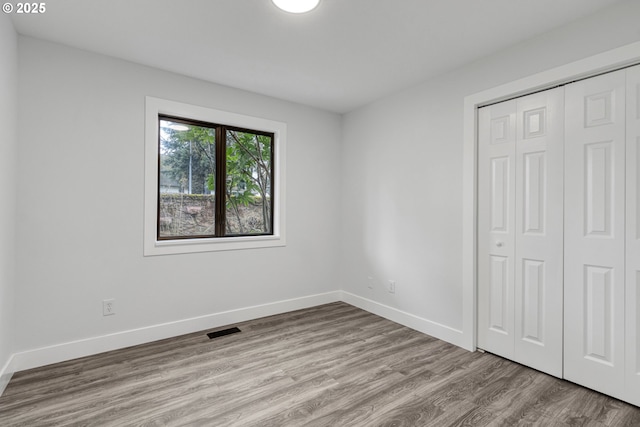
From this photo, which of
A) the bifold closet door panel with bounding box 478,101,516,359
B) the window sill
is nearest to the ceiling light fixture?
the bifold closet door panel with bounding box 478,101,516,359

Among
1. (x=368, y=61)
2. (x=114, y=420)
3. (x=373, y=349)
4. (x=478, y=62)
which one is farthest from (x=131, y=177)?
(x=478, y=62)

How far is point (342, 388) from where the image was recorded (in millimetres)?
2203

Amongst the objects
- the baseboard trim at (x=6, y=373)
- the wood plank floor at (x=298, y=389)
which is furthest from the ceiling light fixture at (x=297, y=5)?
the baseboard trim at (x=6, y=373)

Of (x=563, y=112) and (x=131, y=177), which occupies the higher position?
(x=563, y=112)

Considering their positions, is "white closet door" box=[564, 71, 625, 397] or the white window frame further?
the white window frame

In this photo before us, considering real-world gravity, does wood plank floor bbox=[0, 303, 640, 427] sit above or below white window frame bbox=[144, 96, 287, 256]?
below

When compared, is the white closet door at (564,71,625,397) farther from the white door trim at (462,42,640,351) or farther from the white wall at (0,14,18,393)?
the white wall at (0,14,18,393)

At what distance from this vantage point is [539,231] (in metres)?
2.41

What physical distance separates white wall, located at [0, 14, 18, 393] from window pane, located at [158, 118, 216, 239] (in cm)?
106

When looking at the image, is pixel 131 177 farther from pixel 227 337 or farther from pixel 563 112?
pixel 563 112

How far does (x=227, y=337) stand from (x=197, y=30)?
2.68 meters

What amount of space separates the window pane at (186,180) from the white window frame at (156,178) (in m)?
0.14

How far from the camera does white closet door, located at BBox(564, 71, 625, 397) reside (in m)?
A: 2.03

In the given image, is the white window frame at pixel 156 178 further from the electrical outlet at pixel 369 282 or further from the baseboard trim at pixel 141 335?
the electrical outlet at pixel 369 282
